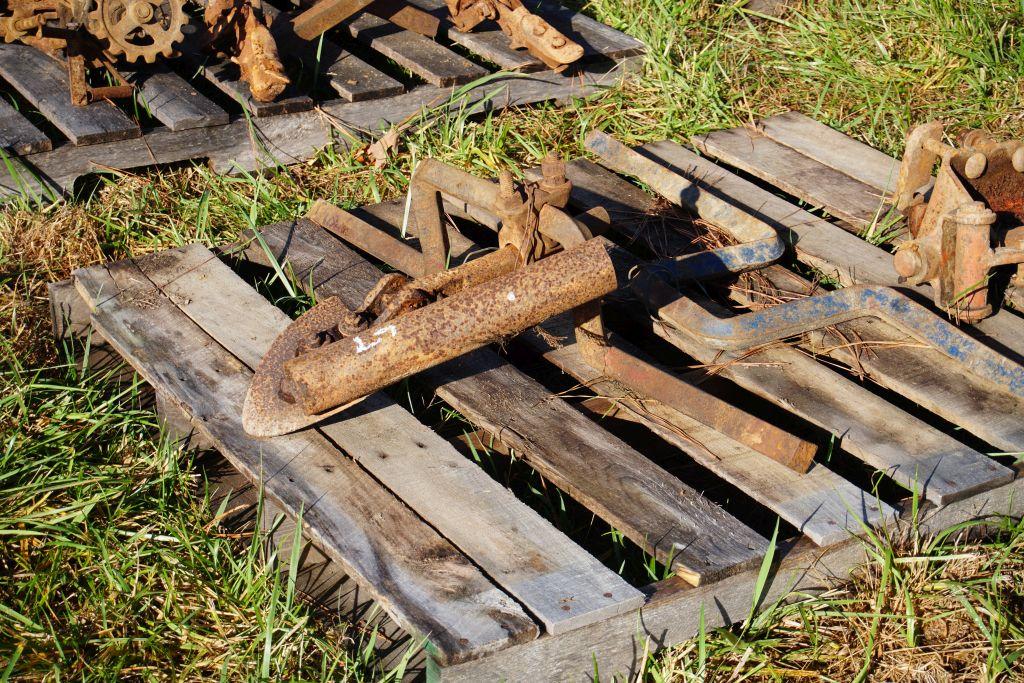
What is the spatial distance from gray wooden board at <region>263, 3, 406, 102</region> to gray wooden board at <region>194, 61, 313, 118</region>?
0.48 feet

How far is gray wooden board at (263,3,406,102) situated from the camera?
402cm

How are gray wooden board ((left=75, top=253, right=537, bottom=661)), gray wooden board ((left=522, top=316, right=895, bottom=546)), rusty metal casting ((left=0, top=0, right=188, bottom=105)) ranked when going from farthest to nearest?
rusty metal casting ((left=0, top=0, right=188, bottom=105)) → gray wooden board ((left=522, top=316, right=895, bottom=546)) → gray wooden board ((left=75, top=253, right=537, bottom=661))

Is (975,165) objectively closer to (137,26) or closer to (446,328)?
(446,328)

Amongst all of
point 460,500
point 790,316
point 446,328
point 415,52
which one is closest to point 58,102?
point 415,52

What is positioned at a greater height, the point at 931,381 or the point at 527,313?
the point at 527,313

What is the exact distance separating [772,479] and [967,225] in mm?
968

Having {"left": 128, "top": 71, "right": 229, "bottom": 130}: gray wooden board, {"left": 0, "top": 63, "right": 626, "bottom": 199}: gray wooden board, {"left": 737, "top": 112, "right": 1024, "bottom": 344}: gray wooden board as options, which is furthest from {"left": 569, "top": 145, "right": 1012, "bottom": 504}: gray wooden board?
{"left": 128, "top": 71, "right": 229, "bottom": 130}: gray wooden board

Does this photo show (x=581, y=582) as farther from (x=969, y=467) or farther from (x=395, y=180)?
(x=395, y=180)

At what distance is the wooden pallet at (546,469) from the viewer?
2.14m

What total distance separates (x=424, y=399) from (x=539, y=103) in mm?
1885

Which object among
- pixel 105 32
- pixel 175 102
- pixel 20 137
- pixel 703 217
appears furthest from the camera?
pixel 175 102

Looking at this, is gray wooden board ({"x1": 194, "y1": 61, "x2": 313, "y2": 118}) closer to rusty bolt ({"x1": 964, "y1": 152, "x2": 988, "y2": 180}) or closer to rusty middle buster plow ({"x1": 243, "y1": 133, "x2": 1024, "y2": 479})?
rusty middle buster plow ({"x1": 243, "y1": 133, "x2": 1024, "y2": 479})

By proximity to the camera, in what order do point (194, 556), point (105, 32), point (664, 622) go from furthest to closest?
point (105, 32) < point (194, 556) < point (664, 622)

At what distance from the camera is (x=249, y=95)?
12.7 feet
